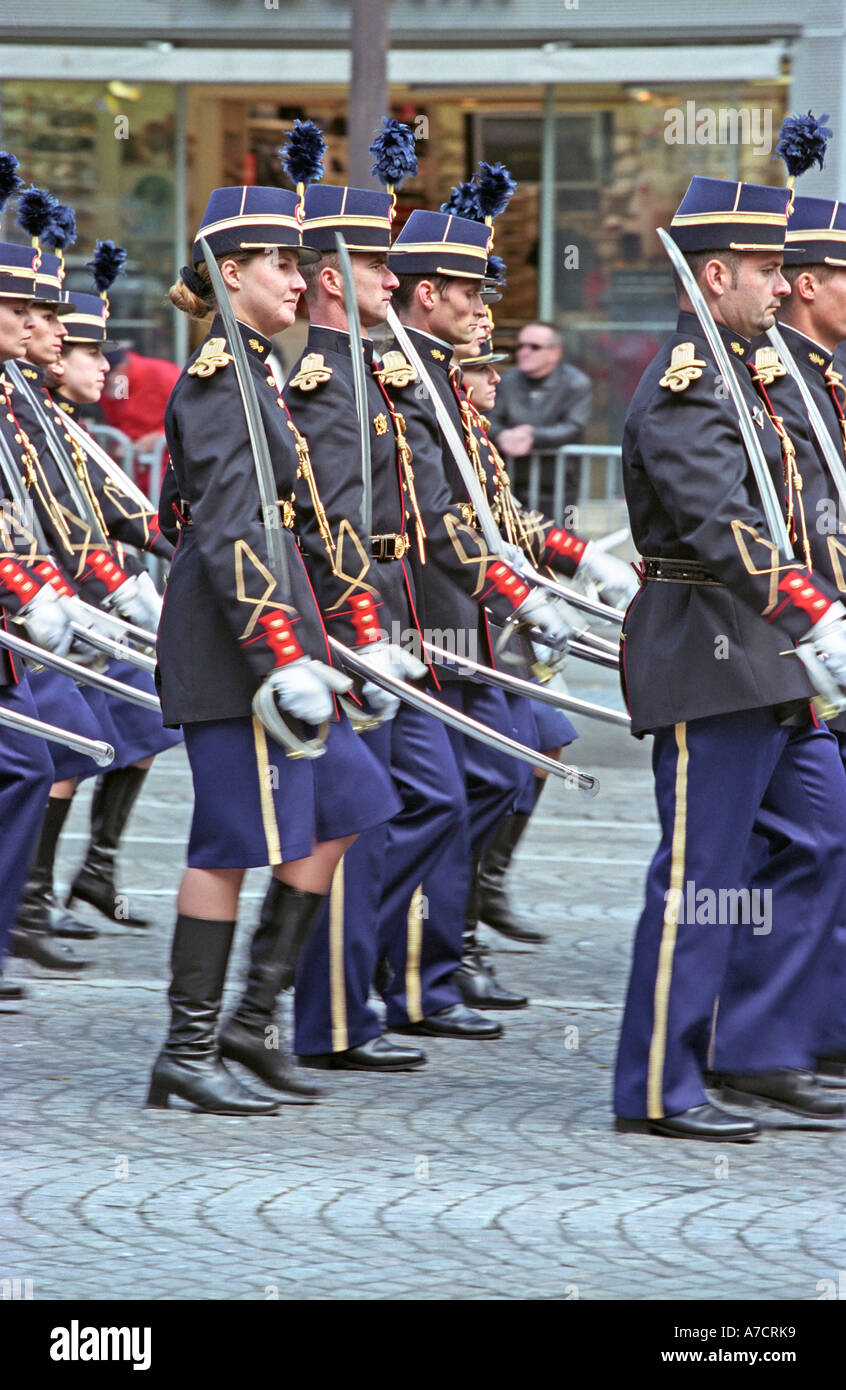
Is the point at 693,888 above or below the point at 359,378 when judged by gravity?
below

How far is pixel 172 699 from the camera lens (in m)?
5.00

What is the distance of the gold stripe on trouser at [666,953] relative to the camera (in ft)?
16.0

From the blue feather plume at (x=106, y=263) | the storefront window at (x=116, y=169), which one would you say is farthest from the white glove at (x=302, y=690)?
the storefront window at (x=116, y=169)

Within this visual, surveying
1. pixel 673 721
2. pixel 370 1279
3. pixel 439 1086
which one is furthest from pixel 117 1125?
pixel 673 721

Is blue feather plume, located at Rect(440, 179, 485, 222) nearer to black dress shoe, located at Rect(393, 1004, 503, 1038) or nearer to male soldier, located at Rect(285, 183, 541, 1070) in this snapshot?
male soldier, located at Rect(285, 183, 541, 1070)

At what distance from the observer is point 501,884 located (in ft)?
23.8

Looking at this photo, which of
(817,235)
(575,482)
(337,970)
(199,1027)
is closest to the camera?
(199,1027)

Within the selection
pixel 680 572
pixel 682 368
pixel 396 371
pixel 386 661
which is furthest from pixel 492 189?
pixel 680 572

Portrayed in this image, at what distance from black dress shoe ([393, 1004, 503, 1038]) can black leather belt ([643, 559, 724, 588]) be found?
1.50m

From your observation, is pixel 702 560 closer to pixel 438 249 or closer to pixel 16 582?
pixel 438 249

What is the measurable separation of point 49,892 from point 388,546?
208 centimetres

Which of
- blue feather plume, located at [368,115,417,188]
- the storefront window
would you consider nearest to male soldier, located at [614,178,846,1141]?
blue feather plume, located at [368,115,417,188]

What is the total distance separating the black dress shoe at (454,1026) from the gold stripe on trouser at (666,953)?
1.08 m

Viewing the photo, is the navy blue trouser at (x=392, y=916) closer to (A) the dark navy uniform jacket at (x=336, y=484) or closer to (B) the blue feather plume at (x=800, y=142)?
(A) the dark navy uniform jacket at (x=336, y=484)
